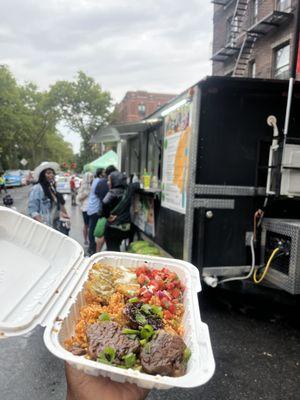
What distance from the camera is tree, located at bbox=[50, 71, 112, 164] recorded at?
A: 49281 millimetres

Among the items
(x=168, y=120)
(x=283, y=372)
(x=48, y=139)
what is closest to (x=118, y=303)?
(x=283, y=372)

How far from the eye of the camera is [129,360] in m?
1.39

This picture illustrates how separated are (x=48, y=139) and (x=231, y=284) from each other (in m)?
69.3

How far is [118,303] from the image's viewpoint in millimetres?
1987

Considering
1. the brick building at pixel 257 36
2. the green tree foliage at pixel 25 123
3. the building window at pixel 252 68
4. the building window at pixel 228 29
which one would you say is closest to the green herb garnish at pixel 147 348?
the brick building at pixel 257 36

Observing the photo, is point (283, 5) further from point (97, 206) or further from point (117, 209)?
point (117, 209)

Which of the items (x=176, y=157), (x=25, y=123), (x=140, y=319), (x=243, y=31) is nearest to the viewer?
(x=140, y=319)

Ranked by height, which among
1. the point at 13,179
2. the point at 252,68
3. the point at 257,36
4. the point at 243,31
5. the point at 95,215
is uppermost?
the point at 243,31

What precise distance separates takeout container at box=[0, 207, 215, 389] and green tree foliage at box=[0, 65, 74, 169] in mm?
Result: 36491

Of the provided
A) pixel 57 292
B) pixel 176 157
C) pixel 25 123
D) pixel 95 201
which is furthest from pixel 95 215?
pixel 25 123

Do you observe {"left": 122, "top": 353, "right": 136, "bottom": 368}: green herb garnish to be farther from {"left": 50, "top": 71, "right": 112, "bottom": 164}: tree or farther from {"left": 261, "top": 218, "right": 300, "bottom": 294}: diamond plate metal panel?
{"left": 50, "top": 71, "right": 112, "bottom": 164}: tree

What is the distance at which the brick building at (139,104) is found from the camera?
5350cm

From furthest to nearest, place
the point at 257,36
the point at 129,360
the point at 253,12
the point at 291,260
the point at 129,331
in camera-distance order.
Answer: the point at 253,12 < the point at 257,36 < the point at 291,260 < the point at 129,331 < the point at 129,360

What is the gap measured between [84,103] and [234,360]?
49.9 m
